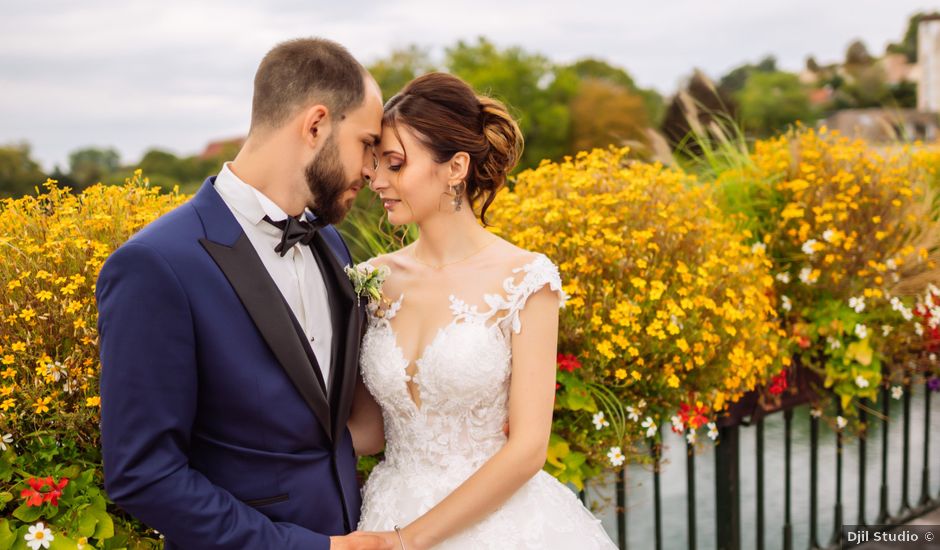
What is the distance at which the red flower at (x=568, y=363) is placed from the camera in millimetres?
3545

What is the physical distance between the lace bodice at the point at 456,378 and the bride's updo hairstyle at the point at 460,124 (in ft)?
1.35

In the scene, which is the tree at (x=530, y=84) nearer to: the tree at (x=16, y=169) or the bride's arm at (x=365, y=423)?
the tree at (x=16, y=169)

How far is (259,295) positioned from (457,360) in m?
0.76

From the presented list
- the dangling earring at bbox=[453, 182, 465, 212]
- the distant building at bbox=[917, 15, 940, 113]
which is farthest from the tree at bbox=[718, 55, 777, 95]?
the dangling earring at bbox=[453, 182, 465, 212]

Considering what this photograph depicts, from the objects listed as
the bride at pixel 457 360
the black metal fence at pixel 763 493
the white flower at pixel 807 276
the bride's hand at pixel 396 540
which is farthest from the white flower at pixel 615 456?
the white flower at pixel 807 276

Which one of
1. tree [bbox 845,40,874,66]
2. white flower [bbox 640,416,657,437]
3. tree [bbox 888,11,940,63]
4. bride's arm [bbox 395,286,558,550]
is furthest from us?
tree [bbox 845,40,874,66]

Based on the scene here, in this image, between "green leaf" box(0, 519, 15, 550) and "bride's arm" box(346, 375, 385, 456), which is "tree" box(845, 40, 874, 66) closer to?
"bride's arm" box(346, 375, 385, 456)

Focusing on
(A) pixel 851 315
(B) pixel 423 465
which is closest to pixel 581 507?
(B) pixel 423 465

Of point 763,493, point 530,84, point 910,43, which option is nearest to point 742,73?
point 910,43

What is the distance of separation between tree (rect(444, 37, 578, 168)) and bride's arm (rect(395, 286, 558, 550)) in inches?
1749

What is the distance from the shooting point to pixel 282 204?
237cm

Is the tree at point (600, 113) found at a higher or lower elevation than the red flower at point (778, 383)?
lower

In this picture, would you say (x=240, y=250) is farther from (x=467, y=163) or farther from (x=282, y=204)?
(x=467, y=163)

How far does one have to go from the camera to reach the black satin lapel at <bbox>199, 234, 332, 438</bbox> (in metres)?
2.14
